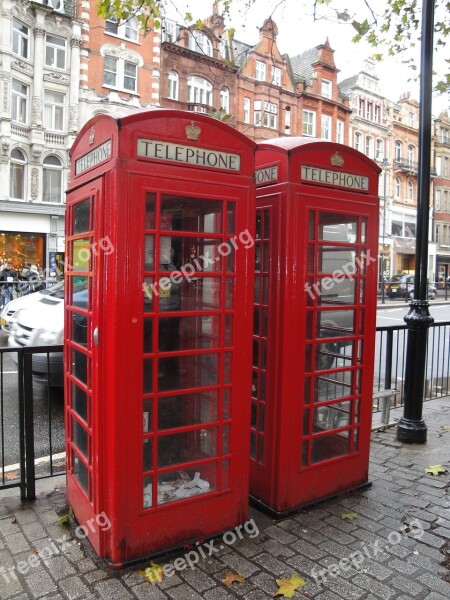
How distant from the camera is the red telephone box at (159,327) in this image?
110 inches

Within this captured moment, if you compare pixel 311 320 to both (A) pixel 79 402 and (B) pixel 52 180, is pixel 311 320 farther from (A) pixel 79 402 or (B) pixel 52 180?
(B) pixel 52 180

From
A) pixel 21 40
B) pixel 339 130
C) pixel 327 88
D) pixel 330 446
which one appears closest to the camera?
pixel 330 446

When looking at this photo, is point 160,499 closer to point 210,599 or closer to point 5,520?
point 210,599

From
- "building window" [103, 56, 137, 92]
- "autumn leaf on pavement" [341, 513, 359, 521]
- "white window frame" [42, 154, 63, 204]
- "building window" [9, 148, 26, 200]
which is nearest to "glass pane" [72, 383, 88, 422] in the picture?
"autumn leaf on pavement" [341, 513, 359, 521]

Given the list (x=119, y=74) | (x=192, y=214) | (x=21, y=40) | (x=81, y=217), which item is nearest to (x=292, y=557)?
(x=192, y=214)

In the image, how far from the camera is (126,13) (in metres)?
5.93

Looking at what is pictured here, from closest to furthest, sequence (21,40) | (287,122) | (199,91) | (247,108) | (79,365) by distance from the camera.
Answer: (79,365)
(21,40)
(199,91)
(247,108)
(287,122)

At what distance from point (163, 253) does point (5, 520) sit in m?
2.28

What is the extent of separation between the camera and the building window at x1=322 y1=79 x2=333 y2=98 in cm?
3788

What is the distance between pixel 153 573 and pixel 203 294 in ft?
5.67

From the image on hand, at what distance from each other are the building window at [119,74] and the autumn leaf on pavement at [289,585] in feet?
92.4

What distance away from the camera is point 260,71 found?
34312 mm

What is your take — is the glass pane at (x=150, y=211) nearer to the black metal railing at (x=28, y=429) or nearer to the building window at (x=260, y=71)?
the black metal railing at (x=28, y=429)

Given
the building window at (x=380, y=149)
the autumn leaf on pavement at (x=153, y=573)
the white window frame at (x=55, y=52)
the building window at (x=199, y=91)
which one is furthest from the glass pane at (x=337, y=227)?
the building window at (x=380, y=149)
